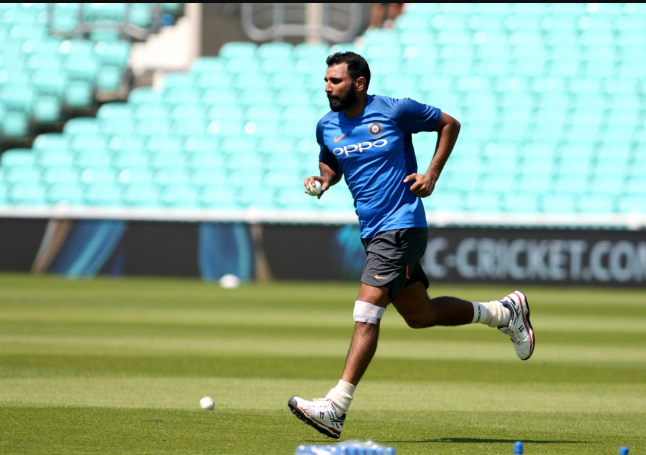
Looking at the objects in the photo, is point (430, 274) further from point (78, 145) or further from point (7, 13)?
point (7, 13)

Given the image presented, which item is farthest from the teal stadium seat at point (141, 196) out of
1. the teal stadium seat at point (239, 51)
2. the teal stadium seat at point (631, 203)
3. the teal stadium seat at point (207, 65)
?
the teal stadium seat at point (631, 203)

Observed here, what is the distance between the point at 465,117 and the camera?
22.8 m

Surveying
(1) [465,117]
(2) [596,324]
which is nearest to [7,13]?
(1) [465,117]

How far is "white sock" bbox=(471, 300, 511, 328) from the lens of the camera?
261 inches

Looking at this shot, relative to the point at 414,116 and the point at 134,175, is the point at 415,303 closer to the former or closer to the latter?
the point at 414,116

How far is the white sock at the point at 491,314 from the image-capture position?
6.63 m

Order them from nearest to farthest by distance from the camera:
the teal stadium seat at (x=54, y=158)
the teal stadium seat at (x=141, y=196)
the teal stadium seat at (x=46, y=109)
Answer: the teal stadium seat at (x=141, y=196)
the teal stadium seat at (x=54, y=158)
the teal stadium seat at (x=46, y=109)

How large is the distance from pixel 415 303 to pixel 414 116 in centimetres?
111

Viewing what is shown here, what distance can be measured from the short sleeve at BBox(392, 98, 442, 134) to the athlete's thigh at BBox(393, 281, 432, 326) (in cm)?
93

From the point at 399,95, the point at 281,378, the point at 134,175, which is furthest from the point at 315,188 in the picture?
the point at 134,175

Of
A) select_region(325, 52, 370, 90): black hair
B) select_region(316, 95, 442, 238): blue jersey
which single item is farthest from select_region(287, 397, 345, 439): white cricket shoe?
select_region(325, 52, 370, 90): black hair

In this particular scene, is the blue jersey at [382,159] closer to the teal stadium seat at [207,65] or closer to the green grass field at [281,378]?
the green grass field at [281,378]

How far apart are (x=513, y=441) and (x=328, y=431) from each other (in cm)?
100

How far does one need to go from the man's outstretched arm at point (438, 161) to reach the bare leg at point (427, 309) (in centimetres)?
63
